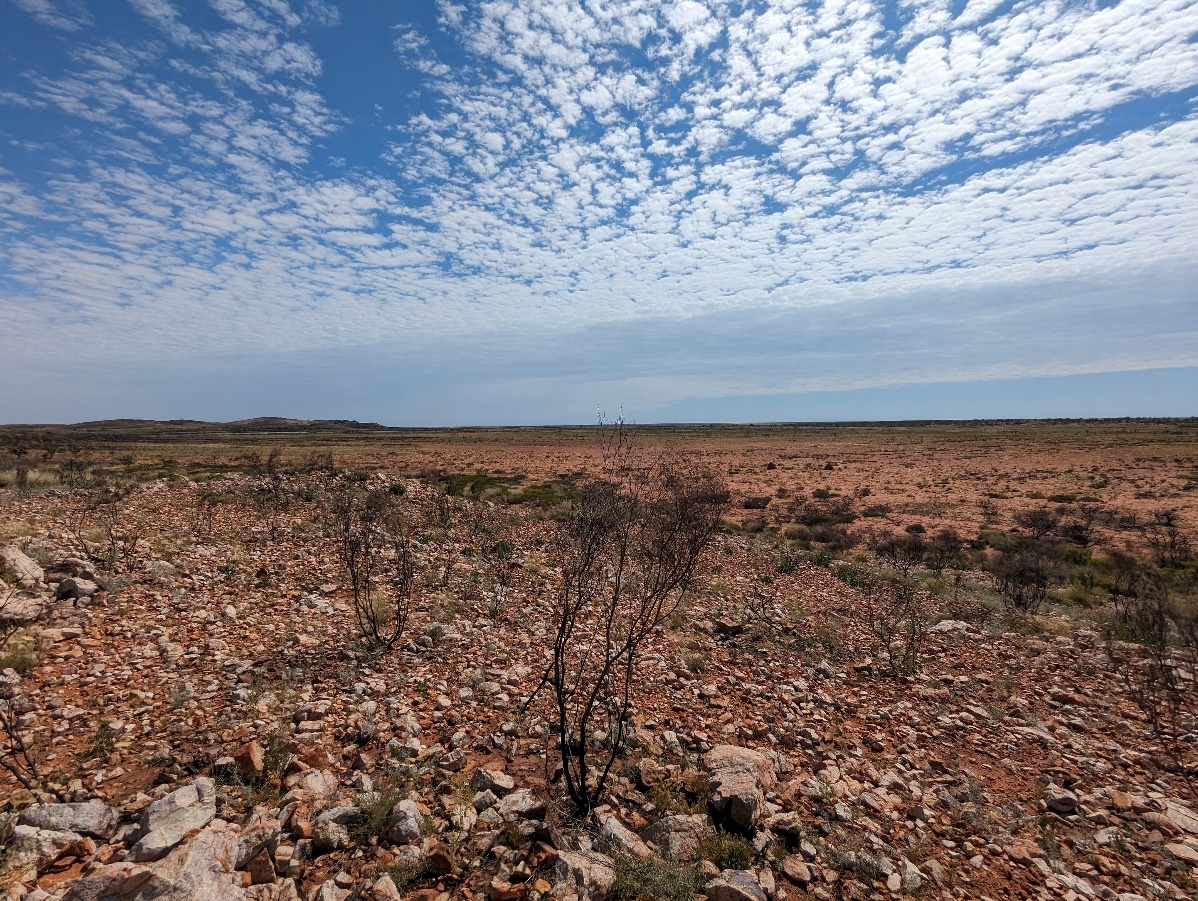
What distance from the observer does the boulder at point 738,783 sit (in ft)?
12.9

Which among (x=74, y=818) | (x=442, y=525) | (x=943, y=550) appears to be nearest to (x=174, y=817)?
(x=74, y=818)

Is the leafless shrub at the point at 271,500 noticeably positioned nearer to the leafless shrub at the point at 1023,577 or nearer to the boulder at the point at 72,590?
the boulder at the point at 72,590

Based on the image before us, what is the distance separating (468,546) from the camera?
39.1ft

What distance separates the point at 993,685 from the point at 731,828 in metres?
4.77

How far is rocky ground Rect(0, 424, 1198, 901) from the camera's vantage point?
3.32m

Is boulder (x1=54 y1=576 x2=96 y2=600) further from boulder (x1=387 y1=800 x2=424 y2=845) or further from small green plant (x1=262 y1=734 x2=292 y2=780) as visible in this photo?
boulder (x1=387 y1=800 x2=424 y2=845)

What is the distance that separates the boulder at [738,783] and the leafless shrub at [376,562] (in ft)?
12.8

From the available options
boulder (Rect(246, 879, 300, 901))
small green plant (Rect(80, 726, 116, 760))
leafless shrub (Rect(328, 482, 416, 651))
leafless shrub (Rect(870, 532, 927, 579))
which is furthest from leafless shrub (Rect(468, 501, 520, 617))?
leafless shrub (Rect(870, 532, 927, 579))

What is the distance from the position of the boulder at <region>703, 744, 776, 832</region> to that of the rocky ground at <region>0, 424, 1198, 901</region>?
20 millimetres

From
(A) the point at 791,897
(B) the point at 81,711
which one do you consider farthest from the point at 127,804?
(A) the point at 791,897

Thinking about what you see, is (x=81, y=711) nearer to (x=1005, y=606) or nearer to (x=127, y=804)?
(x=127, y=804)

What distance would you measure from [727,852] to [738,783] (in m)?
0.62

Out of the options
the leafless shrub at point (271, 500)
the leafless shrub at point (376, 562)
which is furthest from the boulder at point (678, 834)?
the leafless shrub at point (271, 500)

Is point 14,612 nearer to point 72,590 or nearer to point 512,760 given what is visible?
point 72,590
